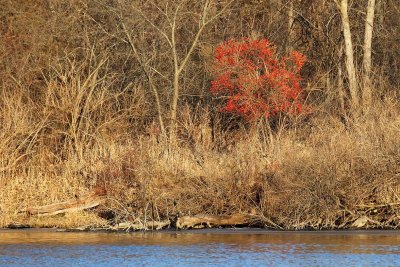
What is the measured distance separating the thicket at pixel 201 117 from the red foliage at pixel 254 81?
0.16ft

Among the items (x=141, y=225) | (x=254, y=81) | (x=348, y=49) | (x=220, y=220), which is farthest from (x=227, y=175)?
(x=348, y=49)

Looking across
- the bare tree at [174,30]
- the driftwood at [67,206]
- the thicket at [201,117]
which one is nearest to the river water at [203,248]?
the thicket at [201,117]

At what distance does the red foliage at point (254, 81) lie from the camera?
2520 cm

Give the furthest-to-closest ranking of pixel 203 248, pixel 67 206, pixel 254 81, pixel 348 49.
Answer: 1. pixel 348 49
2. pixel 254 81
3. pixel 67 206
4. pixel 203 248

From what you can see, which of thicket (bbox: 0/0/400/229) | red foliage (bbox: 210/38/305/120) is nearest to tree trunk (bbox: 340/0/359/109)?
thicket (bbox: 0/0/400/229)

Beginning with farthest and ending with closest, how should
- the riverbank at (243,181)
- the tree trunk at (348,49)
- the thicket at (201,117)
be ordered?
the tree trunk at (348,49), the thicket at (201,117), the riverbank at (243,181)

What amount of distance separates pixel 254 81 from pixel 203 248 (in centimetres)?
1088

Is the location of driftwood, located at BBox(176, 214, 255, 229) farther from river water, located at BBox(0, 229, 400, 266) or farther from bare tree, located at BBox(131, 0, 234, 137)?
bare tree, located at BBox(131, 0, 234, 137)

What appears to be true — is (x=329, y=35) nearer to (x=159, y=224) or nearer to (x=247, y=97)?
(x=247, y=97)

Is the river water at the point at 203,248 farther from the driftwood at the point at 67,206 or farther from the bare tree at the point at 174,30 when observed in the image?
the bare tree at the point at 174,30

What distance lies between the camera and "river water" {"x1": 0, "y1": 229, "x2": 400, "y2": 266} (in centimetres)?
1364

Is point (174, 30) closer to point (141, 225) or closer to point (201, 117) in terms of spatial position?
point (201, 117)

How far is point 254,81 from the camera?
995 inches

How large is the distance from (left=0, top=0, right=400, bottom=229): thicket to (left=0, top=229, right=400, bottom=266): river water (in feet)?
3.26
